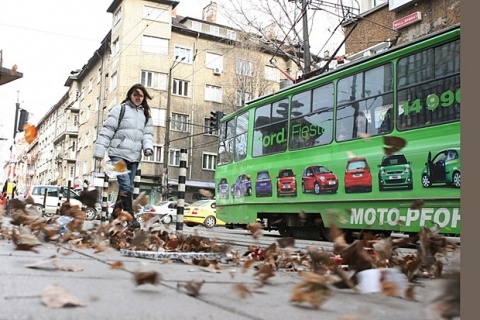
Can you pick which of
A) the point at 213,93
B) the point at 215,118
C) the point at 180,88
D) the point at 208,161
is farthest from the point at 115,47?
the point at 215,118

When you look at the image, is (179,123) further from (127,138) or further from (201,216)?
(127,138)

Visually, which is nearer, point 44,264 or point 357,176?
point 44,264

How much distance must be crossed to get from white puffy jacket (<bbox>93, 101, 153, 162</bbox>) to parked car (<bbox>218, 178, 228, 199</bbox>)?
4.65 m

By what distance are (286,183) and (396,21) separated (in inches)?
417

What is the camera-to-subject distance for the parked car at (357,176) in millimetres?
7145

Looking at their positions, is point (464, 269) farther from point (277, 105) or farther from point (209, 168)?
point (209, 168)

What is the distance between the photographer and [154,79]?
126 feet

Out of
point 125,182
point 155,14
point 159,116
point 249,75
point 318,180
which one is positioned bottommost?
point 125,182

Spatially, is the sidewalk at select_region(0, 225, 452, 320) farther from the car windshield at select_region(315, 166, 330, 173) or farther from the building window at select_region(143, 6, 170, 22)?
the building window at select_region(143, 6, 170, 22)

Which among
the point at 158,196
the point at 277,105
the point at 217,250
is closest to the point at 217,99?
the point at 158,196

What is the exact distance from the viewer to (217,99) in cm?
4031

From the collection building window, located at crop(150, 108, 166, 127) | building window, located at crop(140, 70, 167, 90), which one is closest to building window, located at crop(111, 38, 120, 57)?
building window, located at crop(140, 70, 167, 90)

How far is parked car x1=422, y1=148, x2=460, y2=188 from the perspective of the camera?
19.0 feet

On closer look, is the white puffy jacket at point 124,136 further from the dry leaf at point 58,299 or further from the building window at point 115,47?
the building window at point 115,47
